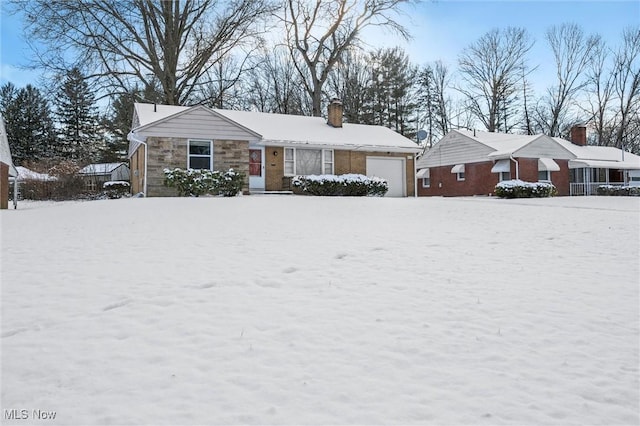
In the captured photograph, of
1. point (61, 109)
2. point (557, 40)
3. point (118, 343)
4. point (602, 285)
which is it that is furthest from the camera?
point (61, 109)

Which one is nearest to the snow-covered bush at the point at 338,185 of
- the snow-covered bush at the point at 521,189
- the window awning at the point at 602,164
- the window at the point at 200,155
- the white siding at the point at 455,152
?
the window at the point at 200,155

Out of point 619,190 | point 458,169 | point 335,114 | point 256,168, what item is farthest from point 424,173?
point 256,168

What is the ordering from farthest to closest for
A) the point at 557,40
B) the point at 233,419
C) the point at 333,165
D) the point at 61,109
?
the point at 61,109 → the point at 557,40 → the point at 333,165 → the point at 233,419

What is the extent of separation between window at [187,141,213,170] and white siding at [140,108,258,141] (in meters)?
0.30

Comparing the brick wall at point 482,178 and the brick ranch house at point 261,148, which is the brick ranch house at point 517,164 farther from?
the brick ranch house at point 261,148

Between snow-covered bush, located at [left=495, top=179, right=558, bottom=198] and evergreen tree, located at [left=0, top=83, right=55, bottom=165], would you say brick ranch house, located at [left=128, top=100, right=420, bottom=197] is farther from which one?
evergreen tree, located at [left=0, top=83, right=55, bottom=165]

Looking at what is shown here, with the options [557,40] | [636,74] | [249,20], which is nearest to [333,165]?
[249,20]

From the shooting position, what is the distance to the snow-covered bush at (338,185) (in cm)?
1709

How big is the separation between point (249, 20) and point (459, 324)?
27.4 meters

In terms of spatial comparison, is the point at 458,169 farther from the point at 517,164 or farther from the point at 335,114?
the point at 335,114

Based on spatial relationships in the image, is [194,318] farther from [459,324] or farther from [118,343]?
[459,324]

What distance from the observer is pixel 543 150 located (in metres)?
24.6

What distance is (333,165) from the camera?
19.7 meters

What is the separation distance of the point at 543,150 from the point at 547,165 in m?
1.15
